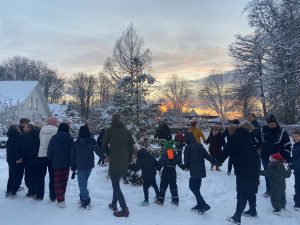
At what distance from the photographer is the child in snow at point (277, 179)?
7.38 metres

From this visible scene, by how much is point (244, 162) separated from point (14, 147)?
5473 mm

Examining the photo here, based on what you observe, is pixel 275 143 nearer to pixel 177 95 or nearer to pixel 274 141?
pixel 274 141

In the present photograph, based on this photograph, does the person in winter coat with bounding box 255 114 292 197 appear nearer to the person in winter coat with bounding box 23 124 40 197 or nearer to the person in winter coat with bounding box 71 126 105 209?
the person in winter coat with bounding box 71 126 105 209

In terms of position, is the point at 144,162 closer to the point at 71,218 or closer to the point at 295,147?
the point at 71,218

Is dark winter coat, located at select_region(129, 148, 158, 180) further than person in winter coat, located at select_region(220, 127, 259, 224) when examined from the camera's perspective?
Yes

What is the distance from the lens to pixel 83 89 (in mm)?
80562

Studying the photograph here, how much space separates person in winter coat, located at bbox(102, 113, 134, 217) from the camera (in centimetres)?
697

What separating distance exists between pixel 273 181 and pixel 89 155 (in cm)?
401

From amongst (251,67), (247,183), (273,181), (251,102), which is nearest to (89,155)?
(247,183)

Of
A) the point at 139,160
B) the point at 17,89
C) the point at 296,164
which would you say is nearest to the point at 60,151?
the point at 139,160

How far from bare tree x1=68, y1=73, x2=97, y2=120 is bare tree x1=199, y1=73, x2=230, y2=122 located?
2668 cm

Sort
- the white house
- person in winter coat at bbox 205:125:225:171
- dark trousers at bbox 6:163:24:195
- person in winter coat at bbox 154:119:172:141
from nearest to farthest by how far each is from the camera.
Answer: dark trousers at bbox 6:163:24:195 → person in winter coat at bbox 205:125:225:171 → person in winter coat at bbox 154:119:172:141 → the white house

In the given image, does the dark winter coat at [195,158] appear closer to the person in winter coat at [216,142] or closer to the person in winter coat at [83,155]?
the person in winter coat at [83,155]

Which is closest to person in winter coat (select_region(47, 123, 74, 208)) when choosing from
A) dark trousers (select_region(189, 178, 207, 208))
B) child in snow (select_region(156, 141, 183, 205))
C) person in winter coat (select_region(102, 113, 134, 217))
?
person in winter coat (select_region(102, 113, 134, 217))
